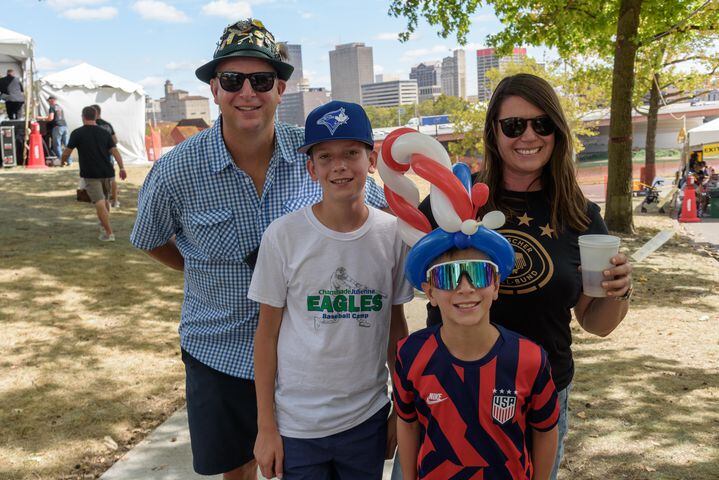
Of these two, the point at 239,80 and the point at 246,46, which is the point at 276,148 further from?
the point at 246,46

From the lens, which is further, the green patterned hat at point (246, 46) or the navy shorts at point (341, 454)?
the green patterned hat at point (246, 46)

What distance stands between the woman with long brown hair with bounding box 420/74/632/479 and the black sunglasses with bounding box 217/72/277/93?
82 centimetres

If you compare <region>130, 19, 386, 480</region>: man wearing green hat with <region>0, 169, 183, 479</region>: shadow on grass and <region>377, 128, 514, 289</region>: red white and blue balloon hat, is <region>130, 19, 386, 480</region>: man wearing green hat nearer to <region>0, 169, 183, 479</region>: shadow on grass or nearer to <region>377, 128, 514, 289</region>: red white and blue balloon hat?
<region>377, 128, 514, 289</region>: red white and blue balloon hat

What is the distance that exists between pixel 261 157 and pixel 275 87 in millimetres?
290

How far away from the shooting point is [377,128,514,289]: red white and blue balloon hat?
2070 millimetres

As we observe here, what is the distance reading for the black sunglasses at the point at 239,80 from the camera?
2.61 metres

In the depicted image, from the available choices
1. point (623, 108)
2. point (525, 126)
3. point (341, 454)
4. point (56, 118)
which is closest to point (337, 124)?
point (525, 126)

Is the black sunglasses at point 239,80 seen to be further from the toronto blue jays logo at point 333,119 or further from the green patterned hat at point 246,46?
the toronto blue jays logo at point 333,119

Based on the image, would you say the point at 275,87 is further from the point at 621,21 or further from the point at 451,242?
the point at 621,21

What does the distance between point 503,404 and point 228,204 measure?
1.32 meters

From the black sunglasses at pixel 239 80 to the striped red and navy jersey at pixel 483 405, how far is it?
1.21m

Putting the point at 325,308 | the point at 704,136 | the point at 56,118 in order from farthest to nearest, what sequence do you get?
the point at 704,136 < the point at 56,118 < the point at 325,308

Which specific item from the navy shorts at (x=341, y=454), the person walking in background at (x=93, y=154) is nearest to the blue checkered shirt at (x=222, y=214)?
the navy shorts at (x=341, y=454)

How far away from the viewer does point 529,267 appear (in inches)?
90.8
